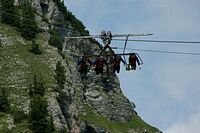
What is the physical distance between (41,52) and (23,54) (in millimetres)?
7197

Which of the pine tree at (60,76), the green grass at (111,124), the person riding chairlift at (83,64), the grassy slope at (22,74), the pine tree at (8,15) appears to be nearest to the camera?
the person riding chairlift at (83,64)

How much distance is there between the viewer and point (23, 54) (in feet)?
549

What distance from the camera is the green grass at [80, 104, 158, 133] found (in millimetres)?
174250

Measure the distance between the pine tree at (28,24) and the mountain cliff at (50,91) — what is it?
1.55 m

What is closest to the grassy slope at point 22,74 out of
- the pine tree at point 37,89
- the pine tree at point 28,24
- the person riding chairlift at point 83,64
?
the pine tree at point 37,89

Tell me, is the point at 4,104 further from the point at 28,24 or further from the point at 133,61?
the point at 133,61

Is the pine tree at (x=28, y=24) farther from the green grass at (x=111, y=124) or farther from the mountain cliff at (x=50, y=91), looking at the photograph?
the green grass at (x=111, y=124)

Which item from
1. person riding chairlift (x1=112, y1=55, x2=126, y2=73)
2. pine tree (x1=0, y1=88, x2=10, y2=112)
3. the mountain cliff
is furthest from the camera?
the mountain cliff

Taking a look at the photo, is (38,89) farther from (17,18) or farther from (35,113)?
Answer: (17,18)

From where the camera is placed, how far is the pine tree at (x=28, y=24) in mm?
180750

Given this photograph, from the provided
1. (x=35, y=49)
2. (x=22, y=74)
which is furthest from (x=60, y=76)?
(x=35, y=49)

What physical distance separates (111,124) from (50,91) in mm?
42421

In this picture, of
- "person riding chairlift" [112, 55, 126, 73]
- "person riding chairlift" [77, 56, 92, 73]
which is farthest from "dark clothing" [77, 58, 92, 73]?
"person riding chairlift" [112, 55, 126, 73]

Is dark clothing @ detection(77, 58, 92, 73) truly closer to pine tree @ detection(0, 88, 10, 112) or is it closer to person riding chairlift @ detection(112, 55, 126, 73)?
person riding chairlift @ detection(112, 55, 126, 73)
